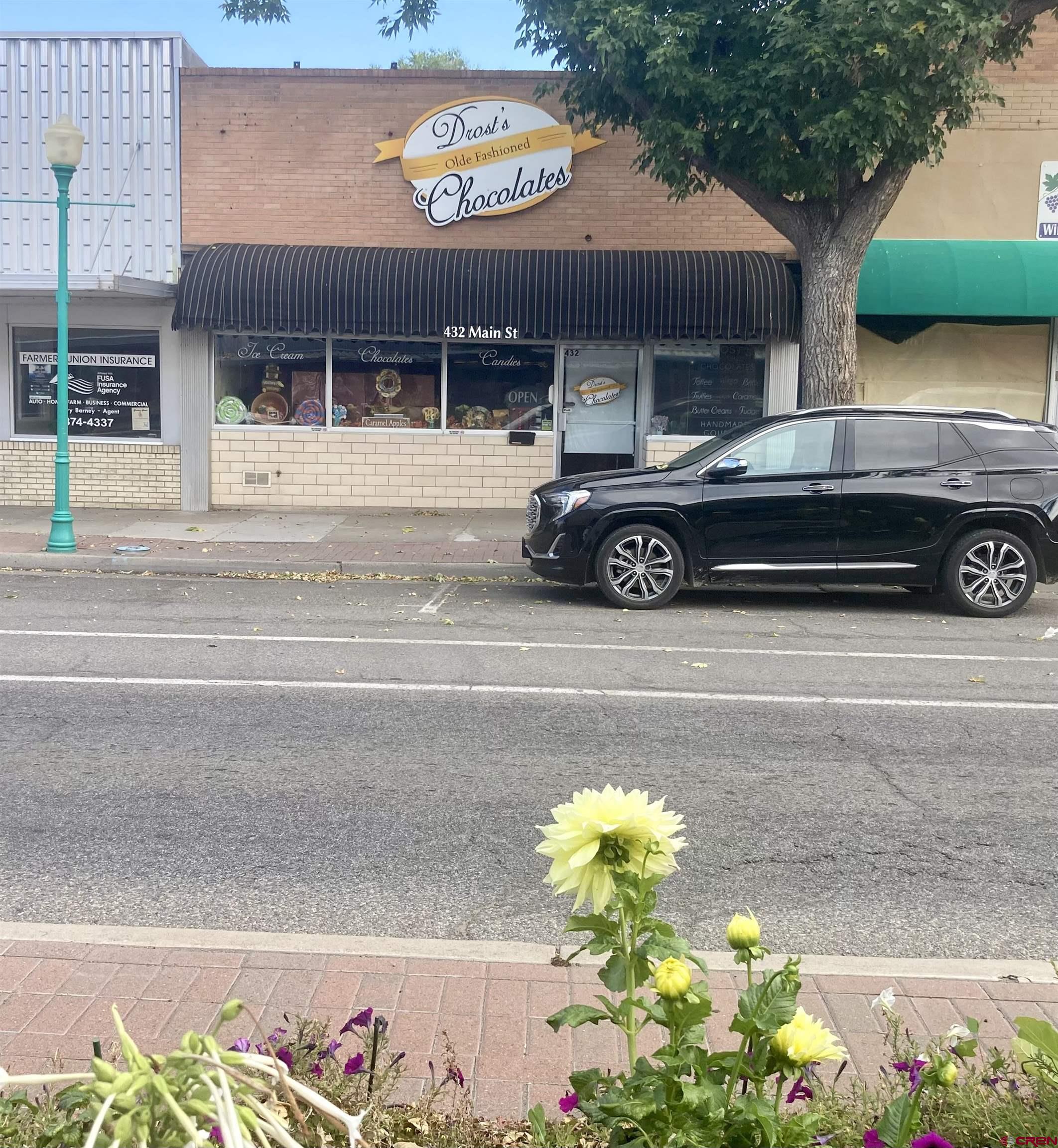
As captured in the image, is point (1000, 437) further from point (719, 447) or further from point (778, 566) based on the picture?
point (719, 447)

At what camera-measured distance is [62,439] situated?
1334 cm

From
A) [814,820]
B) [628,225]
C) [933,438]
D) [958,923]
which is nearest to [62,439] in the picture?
[628,225]

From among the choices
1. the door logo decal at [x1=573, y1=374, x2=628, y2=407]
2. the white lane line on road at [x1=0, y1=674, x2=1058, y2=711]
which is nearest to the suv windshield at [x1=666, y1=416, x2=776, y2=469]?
the white lane line on road at [x1=0, y1=674, x2=1058, y2=711]

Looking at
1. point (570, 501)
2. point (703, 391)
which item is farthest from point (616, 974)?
point (703, 391)

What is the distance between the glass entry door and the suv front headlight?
20.0ft

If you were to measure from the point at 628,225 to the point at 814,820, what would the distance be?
12753 millimetres

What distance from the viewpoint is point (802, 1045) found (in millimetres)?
1882

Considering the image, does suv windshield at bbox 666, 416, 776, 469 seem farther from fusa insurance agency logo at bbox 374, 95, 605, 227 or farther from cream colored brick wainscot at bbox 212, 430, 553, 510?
fusa insurance agency logo at bbox 374, 95, 605, 227

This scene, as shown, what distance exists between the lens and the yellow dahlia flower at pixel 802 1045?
188 cm

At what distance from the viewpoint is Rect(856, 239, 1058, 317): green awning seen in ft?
51.3

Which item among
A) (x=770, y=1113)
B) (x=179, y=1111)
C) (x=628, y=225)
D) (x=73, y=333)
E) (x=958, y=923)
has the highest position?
(x=628, y=225)

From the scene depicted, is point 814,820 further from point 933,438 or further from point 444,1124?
point 933,438

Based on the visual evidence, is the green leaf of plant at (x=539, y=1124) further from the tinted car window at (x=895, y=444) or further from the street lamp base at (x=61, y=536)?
the street lamp base at (x=61, y=536)

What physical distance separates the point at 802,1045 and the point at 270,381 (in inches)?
Result: 634
